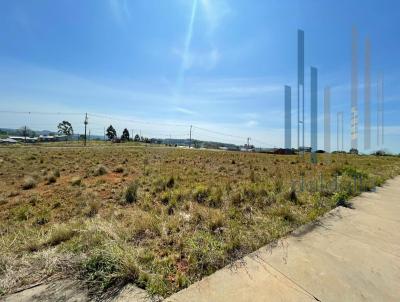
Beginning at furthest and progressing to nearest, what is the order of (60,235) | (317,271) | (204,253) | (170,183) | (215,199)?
(170,183)
(215,199)
(60,235)
(204,253)
(317,271)

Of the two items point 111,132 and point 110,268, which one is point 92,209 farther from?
point 111,132

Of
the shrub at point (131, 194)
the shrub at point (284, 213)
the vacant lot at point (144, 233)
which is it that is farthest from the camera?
the shrub at point (131, 194)

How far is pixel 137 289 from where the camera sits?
2504mm

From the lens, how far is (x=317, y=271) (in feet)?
9.45

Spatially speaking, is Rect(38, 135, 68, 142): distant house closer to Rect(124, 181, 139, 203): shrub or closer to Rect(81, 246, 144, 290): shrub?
Rect(124, 181, 139, 203): shrub

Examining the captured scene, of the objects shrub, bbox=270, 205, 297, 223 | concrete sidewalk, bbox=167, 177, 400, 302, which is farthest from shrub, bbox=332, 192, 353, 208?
shrub, bbox=270, 205, 297, 223

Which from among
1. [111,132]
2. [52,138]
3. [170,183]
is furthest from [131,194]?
[52,138]

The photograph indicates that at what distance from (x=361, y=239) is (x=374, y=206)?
2688 millimetres

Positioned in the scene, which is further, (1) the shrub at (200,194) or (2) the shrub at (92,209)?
(1) the shrub at (200,194)

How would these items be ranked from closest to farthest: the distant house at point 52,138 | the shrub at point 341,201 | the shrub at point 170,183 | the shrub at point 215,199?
the shrub at point 341,201
the shrub at point 215,199
the shrub at point 170,183
the distant house at point 52,138

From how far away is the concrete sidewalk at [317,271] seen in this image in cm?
246

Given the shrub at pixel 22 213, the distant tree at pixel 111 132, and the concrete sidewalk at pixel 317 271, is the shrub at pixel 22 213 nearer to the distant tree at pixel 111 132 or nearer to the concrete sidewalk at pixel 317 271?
the concrete sidewalk at pixel 317 271

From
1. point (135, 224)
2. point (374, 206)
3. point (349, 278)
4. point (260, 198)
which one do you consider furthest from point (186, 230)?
point (374, 206)

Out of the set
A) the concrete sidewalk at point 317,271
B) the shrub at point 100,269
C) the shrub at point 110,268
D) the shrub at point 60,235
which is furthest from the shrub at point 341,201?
the shrub at point 60,235
